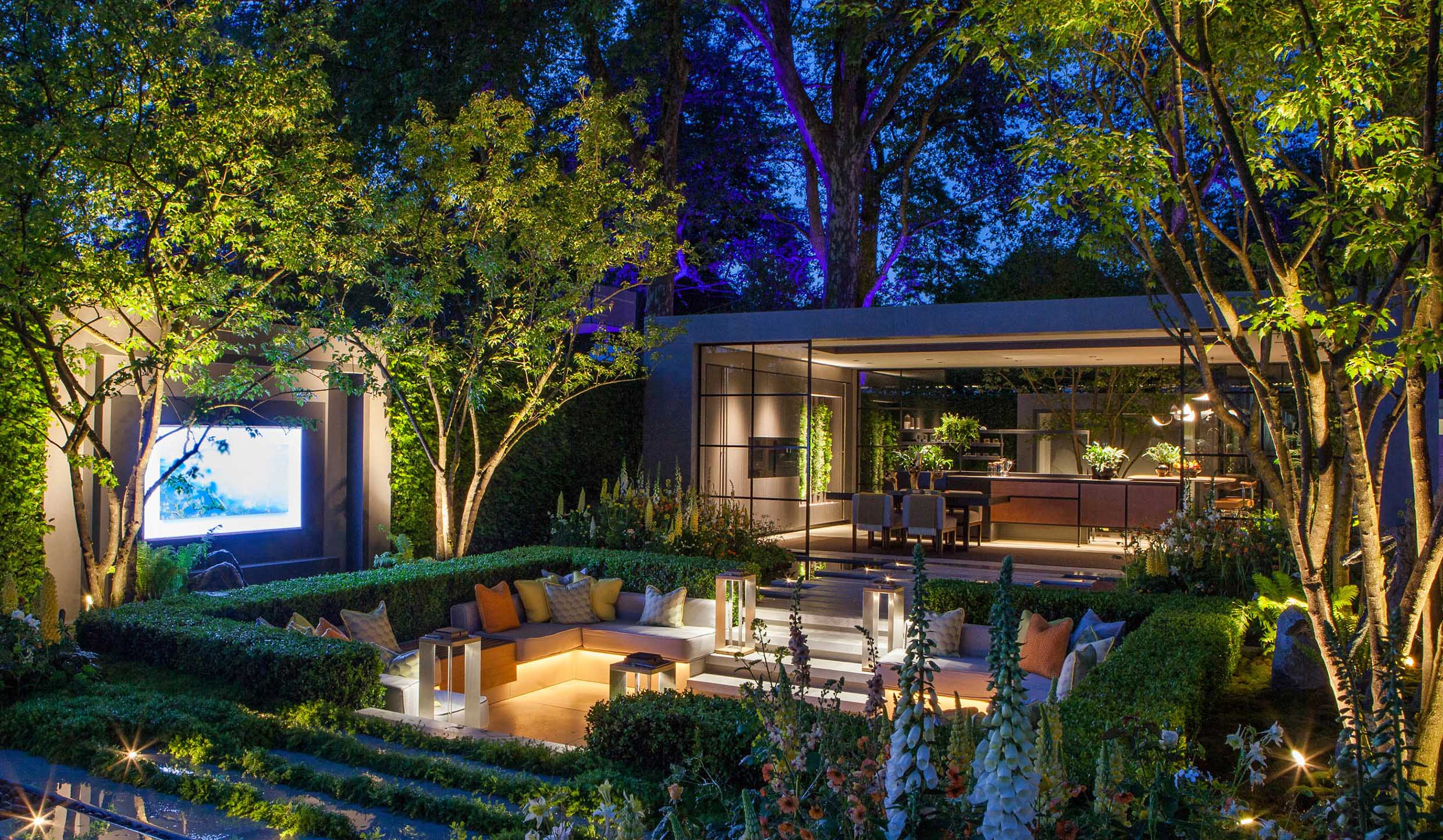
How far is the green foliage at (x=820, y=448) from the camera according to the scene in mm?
16156

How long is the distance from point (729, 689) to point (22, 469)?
5723mm

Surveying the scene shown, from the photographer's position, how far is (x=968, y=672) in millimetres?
7621

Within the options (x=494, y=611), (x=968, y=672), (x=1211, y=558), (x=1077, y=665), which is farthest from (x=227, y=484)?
(x=1211, y=558)

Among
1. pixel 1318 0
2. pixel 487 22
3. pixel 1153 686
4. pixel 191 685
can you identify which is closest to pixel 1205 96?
pixel 1318 0

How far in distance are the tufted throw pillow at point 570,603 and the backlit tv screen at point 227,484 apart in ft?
9.92

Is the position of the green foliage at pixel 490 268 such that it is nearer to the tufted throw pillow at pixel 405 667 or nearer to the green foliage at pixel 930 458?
the tufted throw pillow at pixel 405 667

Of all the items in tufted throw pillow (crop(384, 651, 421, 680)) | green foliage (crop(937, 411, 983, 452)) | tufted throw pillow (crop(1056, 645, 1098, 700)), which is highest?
green foliage (crop(937, 411, 983, 452))

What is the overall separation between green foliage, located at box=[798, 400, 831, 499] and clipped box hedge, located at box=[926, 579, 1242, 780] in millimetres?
7434

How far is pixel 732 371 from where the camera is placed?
47.1 ft

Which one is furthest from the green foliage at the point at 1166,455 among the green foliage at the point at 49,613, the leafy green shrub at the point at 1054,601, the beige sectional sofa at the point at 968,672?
the green foliage at the point at 49,613

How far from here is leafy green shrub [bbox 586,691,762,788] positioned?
4.98m

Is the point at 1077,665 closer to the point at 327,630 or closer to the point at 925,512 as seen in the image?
the point at 327,630

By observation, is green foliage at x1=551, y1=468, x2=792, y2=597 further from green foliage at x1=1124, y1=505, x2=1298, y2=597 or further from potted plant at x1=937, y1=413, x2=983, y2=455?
potted plant at x1=937, y1=413, x2=983, y2=455

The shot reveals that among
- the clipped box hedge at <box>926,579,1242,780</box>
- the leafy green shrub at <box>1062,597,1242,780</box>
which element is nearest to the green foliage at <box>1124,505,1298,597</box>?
the clipped box hedge at <box>926,579,1242,780</box>
